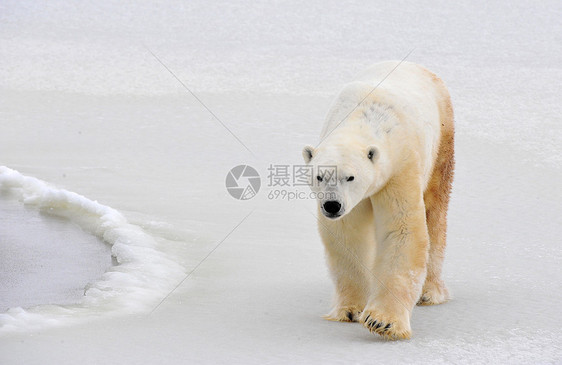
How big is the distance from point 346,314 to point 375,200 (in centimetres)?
56

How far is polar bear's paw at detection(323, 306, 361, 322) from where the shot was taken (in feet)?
13.3

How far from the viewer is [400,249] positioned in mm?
3887

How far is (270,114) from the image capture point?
25.7ft

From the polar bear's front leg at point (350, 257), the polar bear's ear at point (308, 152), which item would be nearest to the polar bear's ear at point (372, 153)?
the polar bear's ear at point (308, 152)

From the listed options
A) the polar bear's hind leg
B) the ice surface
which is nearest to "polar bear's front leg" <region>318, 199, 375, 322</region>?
the polar bear's hind leg

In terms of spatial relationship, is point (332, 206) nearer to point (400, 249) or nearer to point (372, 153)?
point (372, 153)

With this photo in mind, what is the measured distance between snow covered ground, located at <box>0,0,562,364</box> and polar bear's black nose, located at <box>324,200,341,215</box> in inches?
22.3

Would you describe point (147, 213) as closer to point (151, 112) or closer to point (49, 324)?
point (49, 324)

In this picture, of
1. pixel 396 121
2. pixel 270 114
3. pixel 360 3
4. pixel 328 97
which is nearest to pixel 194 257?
pixel 396 121

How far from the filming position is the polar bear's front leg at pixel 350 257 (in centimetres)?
404

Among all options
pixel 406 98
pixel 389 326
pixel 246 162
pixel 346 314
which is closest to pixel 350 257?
pixel 346 314

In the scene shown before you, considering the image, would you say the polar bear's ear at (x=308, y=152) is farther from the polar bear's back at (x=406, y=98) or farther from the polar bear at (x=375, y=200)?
the polar bear's back at (x=406, y=98)

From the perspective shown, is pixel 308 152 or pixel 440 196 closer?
pixel 308 152

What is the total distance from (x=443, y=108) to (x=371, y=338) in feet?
5.02
